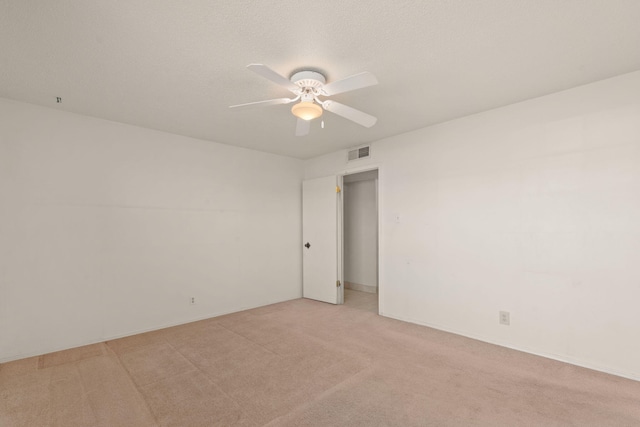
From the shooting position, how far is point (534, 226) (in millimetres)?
2893

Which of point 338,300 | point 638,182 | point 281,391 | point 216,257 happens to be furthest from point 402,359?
point 216,257

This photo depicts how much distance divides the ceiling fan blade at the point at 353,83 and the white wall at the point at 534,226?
6.57 ft

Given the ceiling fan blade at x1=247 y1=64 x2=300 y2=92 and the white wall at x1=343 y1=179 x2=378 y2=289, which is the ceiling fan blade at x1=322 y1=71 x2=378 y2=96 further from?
the white wall at x1=343 y1=179 x2=378 y2=289

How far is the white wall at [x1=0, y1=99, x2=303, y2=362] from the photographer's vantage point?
9.41 feet

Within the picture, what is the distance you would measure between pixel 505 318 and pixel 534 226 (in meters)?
1.03

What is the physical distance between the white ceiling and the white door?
2.05m

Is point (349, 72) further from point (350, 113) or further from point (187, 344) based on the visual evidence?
point (187, 344)

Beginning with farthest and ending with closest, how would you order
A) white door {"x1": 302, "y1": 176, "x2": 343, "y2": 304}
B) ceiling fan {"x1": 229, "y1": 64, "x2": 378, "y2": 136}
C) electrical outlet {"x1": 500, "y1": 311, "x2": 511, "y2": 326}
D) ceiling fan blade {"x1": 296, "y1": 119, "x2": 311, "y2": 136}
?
white door {"x1": 302, "y1": 176, "x2": 343, "y2": 304}, electrical outlet {"x1": 500, "y1": 311, "x2": 511, "y2": 326}, ceiling fan blade {"x1": 296, "y1": 119, "x2": 311, "y2": 136}, ceiling fan {"x1": 229, "y1": 64, "x2": 378, "y2": 136}

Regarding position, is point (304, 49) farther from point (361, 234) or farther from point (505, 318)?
point (361, 234)

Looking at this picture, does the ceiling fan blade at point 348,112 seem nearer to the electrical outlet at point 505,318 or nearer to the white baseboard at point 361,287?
the electrical outlet at point 505,318

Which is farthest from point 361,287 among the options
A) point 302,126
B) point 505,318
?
point 302,126

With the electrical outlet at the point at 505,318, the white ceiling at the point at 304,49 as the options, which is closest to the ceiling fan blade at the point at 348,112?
the white ceiling at the point at 304,49

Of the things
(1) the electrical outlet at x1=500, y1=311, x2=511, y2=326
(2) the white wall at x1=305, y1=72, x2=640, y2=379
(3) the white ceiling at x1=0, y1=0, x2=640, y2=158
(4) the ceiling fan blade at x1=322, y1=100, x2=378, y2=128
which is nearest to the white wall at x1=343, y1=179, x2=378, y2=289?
(2) the white wall at x1=305, y1=72, x2=640, y2=379

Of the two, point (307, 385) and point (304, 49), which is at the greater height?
point (304, 49)
